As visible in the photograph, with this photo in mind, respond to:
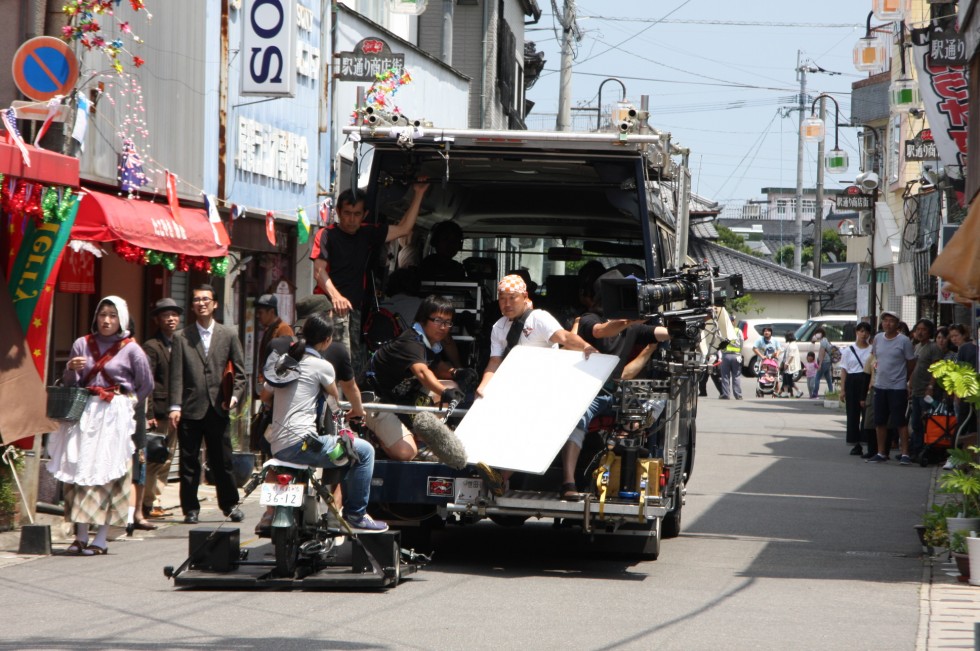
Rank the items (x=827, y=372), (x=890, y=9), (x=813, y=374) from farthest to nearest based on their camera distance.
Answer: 1. (x=813, y=374)
2. (x=827, y=372)
3. (x=890, y=9)

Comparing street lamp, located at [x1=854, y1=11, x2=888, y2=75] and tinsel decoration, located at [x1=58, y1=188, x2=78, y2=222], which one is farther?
street lamp, located at [x1=854, y1=11, x2=888, y2=75]

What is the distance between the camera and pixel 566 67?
2944 cm

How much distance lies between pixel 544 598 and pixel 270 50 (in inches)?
359

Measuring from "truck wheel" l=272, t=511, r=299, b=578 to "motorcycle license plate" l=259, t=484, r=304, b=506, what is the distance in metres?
0.20

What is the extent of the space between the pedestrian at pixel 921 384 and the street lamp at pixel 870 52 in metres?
9.87

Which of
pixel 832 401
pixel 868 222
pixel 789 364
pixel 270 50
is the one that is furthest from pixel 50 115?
pixel 789 364

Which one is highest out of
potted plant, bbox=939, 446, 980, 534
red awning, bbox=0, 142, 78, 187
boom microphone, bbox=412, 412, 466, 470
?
red awning, bbox=0, 142, 78, 187

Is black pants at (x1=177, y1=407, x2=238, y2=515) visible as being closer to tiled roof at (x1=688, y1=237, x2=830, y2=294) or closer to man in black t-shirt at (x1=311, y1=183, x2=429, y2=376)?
man in black t-shirt at (x1=311, y1=183, x2=429, y2=376)

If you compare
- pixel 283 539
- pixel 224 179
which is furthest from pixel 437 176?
pixel 224 179

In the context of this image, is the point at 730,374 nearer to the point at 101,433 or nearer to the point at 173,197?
the point at 173,197

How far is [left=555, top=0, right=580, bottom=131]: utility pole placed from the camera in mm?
28984

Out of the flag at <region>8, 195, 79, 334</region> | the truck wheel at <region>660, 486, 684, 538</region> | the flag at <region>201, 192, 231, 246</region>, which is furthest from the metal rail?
the flag at <region>201, 192, 231, 246</region>

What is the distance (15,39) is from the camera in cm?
1149

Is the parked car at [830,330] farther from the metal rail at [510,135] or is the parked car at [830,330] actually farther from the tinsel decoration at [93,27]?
the metal rail at [510,135]
